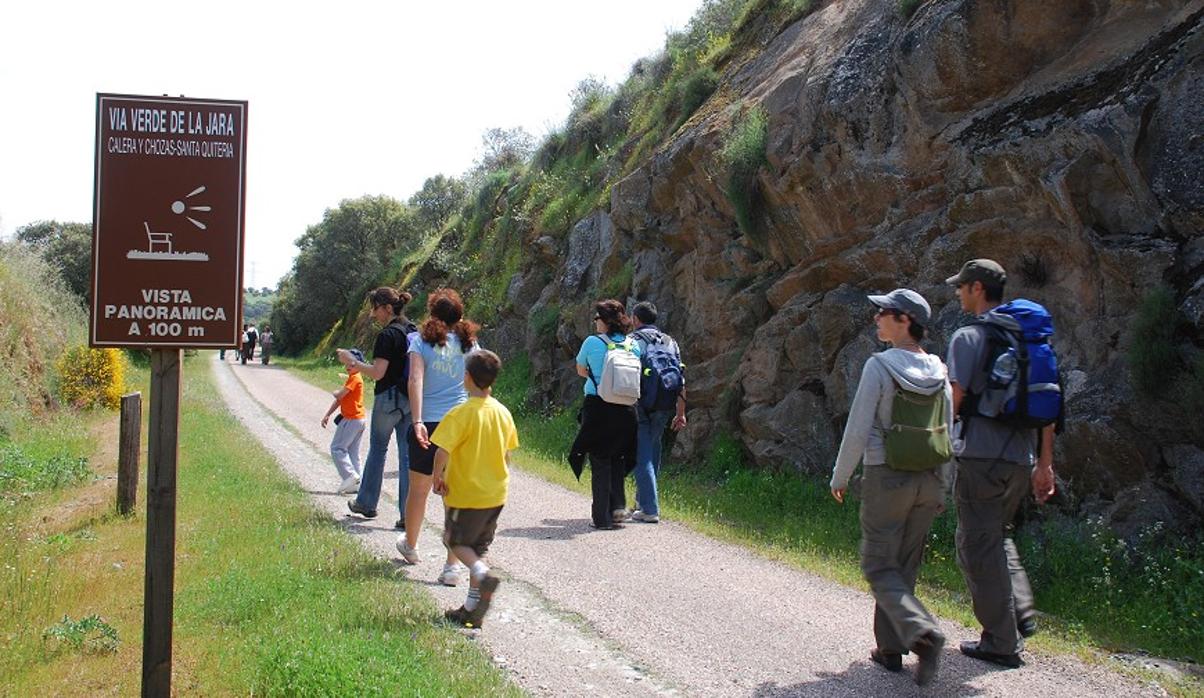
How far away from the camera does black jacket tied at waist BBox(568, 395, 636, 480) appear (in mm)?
8891

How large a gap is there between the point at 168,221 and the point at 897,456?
3677mm

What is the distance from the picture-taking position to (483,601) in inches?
223

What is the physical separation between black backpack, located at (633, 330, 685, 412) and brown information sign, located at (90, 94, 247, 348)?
16.1 ft

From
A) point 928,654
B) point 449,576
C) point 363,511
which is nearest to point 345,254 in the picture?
point 363,511

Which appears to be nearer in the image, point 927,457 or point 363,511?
point 927,457

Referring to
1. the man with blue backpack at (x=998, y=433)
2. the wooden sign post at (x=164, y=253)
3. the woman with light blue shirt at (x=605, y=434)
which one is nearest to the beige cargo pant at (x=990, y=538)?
the man with blue backpack at (x=998, y=433)

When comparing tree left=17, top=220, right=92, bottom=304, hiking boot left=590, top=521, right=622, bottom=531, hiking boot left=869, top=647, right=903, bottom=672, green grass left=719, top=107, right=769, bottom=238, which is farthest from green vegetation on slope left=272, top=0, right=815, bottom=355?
tree left=17, top=220, right=92, bottom=304

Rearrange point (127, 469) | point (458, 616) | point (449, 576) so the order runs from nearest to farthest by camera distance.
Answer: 1. point (458, 616)
2. point (449, 576)
3. point (127, 469)

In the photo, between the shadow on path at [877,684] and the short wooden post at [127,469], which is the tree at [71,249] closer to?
the short wooden post at [127,469]

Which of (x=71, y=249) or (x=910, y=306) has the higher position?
(x=71, y=249)

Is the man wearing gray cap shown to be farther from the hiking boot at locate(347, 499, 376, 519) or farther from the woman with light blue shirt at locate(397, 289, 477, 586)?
the hiking boot at locate(347, 499, 376, 519)

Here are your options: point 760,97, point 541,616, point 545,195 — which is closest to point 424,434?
point 541,616

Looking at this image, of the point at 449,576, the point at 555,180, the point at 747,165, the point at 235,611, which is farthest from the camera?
the point at 555,180

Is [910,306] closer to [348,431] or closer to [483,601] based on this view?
[483,601]
